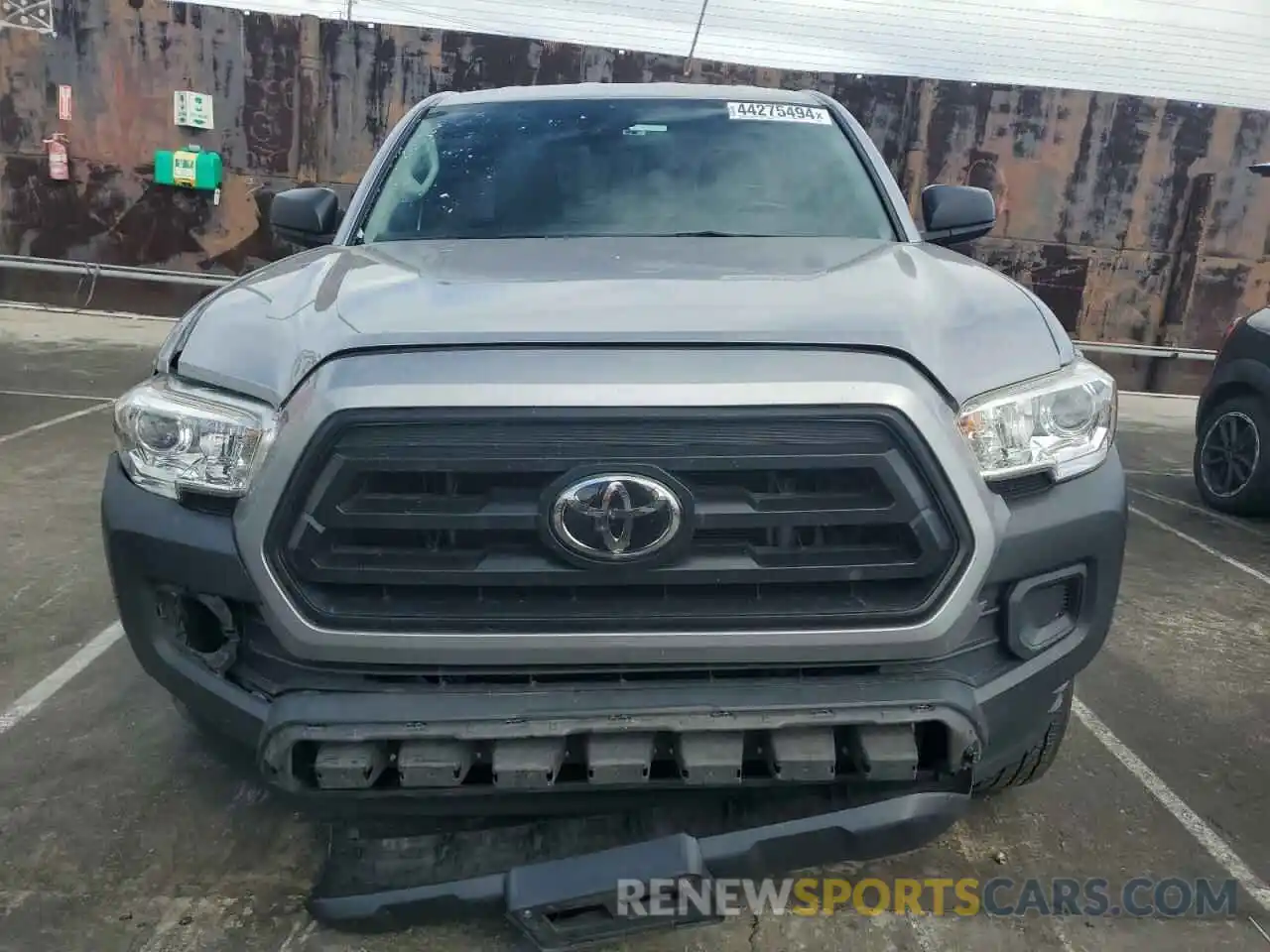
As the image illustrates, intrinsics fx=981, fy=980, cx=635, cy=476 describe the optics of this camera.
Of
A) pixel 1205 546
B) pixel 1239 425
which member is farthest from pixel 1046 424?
pixel 1239 425

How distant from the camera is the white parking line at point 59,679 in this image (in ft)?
10.1

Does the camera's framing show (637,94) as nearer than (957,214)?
No

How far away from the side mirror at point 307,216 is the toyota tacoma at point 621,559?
1.49m

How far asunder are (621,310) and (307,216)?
1971 mm

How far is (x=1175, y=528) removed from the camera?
18.7 ft

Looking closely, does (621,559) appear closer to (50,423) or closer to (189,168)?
(50,423)

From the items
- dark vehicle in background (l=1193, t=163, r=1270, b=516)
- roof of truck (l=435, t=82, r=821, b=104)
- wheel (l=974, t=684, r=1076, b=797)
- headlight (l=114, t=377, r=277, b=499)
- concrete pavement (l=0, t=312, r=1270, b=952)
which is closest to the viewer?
headlight (l=114, t=377, r=277, b=499)

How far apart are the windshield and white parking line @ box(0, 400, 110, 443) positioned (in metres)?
4.43

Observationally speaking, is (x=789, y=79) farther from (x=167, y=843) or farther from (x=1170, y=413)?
(x=167, y=843)

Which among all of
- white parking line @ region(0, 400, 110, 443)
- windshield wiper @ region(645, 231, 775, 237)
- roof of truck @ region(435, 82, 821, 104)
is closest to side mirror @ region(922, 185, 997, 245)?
roof of truck @ region(435, 82, 821, 104)

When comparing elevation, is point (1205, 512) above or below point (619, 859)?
below

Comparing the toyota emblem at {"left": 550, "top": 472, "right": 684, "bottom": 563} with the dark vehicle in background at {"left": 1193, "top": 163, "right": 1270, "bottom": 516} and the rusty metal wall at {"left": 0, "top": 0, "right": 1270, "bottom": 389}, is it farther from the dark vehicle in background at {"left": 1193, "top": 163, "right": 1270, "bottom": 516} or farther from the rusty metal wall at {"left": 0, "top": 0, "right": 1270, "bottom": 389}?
the rusty metal wall at {"left": 0, "top": 0, "right": 1270, "bottom": 389}

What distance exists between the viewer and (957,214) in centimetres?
344

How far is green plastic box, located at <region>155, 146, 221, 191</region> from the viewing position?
36.6 ft
